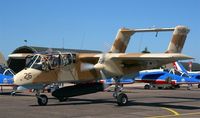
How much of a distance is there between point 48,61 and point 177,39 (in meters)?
9.45

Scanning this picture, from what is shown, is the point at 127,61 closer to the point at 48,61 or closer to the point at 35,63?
the point at 48,61

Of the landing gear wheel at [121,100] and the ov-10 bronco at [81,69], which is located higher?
the ov-10 bronco at [81,69]

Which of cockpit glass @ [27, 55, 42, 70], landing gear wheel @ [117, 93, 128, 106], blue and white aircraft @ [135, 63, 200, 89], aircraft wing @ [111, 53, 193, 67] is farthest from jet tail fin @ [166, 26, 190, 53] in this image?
blue and white aircraft @ [135, 63, 200, 89]

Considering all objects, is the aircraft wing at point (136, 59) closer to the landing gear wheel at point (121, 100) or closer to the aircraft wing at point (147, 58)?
the aircraft wing at point (147, 58)

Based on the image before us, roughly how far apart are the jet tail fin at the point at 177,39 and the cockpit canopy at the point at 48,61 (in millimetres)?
7606

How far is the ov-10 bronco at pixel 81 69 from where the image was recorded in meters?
20.0

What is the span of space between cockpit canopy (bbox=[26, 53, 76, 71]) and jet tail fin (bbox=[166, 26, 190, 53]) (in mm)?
7606

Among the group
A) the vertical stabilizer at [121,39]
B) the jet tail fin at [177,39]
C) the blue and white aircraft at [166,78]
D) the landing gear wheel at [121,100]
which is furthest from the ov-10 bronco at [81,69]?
the blue and white aircraft at [166,78]

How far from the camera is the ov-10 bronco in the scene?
20.0 m

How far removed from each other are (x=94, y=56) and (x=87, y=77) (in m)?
1.27

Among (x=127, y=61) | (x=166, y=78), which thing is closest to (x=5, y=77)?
(x=127, y=61)

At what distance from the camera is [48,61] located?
2064cm

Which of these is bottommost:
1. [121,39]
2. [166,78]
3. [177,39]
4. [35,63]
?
[35,63]

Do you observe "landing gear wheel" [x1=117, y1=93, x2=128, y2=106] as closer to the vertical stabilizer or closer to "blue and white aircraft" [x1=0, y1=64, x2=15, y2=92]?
the vertical stabilizer
